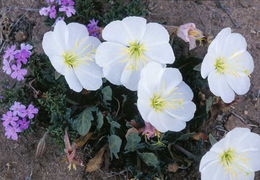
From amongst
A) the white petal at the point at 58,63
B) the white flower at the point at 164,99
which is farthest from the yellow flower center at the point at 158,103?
the white petal at the point at 58,63

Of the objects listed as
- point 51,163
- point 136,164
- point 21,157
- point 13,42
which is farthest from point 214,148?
point 13,42

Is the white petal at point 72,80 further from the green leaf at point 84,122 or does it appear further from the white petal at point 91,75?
the green leaf at point 84,122

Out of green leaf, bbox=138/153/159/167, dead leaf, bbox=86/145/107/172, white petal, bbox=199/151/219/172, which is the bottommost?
dead leaf, bbox=86/145/107/172

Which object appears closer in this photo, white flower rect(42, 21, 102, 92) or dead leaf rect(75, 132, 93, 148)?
white flower rect(42, 21, 102, 92)

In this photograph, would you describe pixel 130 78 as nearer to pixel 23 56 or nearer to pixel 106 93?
pixel 106 93

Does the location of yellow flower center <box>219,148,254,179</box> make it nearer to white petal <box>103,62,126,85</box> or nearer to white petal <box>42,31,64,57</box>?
white petal <box>103,62,126,85</box>

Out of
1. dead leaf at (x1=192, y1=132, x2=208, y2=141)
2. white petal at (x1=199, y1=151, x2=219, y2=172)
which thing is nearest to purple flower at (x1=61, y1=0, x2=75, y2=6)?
dead leaf at (x1=192, y1=132, x2=208, y2=141)

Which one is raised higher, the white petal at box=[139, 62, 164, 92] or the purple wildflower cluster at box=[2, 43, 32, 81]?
the white petal at box=[139, 62, 164, 92]
